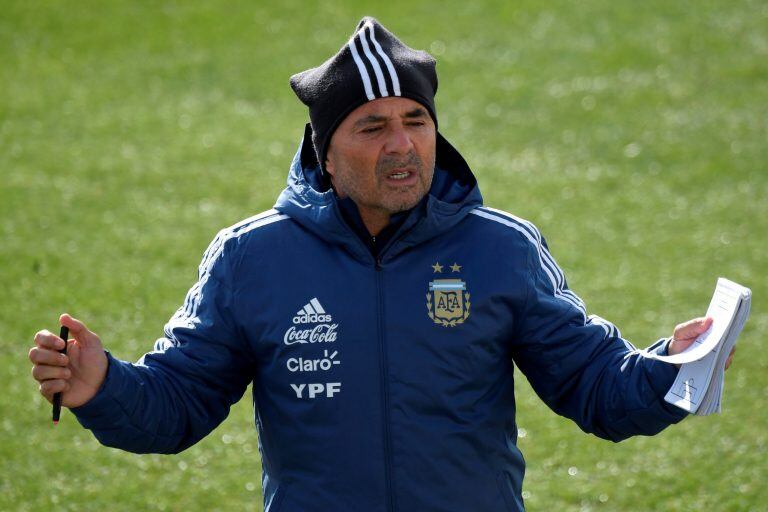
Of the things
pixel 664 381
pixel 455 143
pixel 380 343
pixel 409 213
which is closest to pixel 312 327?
pixel 380 343

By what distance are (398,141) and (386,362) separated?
0.59 m

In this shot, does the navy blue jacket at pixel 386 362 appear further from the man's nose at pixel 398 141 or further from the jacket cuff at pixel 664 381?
the man's nose at pixel 398 141

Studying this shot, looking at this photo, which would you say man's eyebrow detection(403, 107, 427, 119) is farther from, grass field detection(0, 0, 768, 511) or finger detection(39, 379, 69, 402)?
grass field detection(0, 0, 768, 511)

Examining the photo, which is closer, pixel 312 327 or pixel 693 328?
pixel 693 328

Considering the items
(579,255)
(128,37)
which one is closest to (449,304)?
(579,255)

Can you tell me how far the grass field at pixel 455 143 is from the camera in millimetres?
6168

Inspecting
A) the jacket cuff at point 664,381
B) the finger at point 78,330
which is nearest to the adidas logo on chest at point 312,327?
the finger at point 78,330

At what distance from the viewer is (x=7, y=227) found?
8.98m

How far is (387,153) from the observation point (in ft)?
11.2

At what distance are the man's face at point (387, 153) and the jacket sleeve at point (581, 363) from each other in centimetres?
38

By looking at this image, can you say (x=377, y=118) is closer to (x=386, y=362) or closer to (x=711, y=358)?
(x=386, y=362)

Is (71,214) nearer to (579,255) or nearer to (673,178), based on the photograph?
(579,255)

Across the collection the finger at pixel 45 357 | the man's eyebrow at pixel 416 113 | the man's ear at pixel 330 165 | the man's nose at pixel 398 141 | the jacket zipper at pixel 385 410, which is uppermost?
the man's eyebrow at pixel 416 113

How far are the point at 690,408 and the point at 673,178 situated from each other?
663 centimetres
